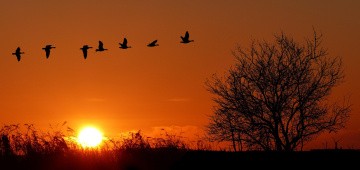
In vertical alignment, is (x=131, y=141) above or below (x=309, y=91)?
below

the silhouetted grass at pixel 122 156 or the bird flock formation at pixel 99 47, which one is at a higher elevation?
the bird flock formation at pixel 99 47

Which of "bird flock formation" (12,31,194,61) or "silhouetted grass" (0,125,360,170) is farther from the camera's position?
"bird flock formation" (12,31,194,61)

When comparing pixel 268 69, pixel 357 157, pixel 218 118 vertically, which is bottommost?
pixel 357 157

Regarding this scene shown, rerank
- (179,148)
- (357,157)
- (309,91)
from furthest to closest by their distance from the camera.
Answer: (309,91)
(179,148)
(357,157)

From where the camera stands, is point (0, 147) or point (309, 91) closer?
point (0, 147)

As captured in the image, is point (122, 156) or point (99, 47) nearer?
point (122, 156)

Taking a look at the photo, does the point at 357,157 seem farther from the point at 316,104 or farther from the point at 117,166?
the point at 316,104

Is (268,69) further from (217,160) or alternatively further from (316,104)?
(217,160)

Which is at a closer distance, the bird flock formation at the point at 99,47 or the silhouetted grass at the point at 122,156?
the silhouetted grass at the point at 122,156

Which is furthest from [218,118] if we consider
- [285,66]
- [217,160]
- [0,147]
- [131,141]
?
[217,160]

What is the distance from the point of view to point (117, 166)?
13789 mm

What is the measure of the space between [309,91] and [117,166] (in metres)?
16.0

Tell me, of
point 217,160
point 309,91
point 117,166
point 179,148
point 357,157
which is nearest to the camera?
point 357,157

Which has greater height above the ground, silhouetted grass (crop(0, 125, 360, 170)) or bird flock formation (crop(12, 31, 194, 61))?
bird flock formation (crop(12, 31, 194, 61))
